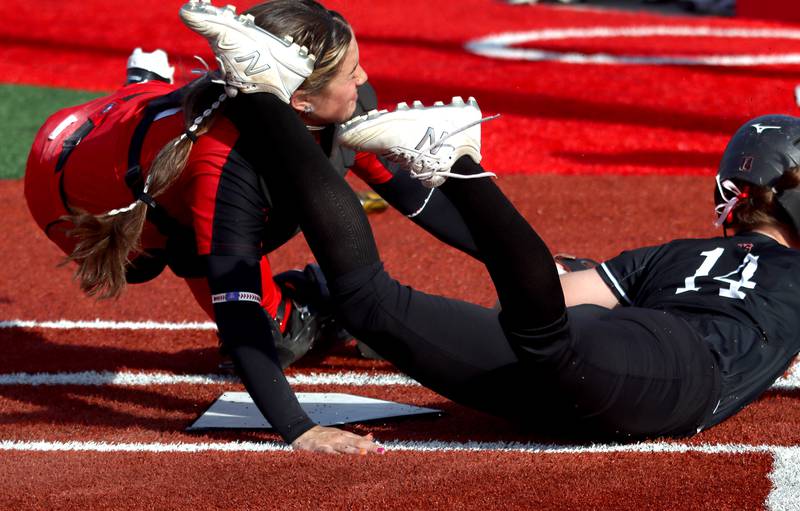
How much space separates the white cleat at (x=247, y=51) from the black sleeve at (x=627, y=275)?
3.83 feet

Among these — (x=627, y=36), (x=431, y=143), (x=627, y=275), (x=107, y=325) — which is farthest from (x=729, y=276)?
(x=627, y=36)

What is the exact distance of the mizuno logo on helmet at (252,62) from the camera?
10.0ft

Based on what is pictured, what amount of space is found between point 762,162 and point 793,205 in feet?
0.53

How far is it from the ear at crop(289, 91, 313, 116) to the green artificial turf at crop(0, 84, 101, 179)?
434 cm

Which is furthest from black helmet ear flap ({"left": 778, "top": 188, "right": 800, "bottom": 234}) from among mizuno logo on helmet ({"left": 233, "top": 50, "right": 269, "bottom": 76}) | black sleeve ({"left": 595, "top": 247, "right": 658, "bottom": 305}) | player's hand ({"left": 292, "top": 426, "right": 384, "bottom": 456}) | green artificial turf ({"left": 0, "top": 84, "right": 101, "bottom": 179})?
green artificial turf ({"left": 0, "top": 84, "right": 101, "bottom": 179})

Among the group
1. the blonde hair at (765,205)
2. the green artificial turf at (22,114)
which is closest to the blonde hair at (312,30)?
the blonde hair at (765,205)

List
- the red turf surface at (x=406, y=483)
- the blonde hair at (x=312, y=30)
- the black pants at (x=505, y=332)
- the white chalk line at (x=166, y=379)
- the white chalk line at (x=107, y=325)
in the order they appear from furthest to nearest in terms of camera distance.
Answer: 1. the white chalk line at (x=107, y=325)
2. the white chalk line at (x=166, y=379)
3. the blonde hair at (x=312, y=30)
4. the black pants at (x=505, y=332)
5. the red turf surface at (x=406, y=483)

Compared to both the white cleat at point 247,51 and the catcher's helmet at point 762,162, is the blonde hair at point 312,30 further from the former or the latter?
the catcher's helmet at point 762,162

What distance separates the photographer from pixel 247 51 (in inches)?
120

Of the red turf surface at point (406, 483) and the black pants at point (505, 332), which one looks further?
the black pants at point (505, 332)

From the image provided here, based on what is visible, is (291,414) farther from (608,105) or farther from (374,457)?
(608,105)

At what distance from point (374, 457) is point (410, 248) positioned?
8.92 ft

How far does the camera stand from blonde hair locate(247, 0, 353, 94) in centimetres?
319

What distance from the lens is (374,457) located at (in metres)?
3.03
